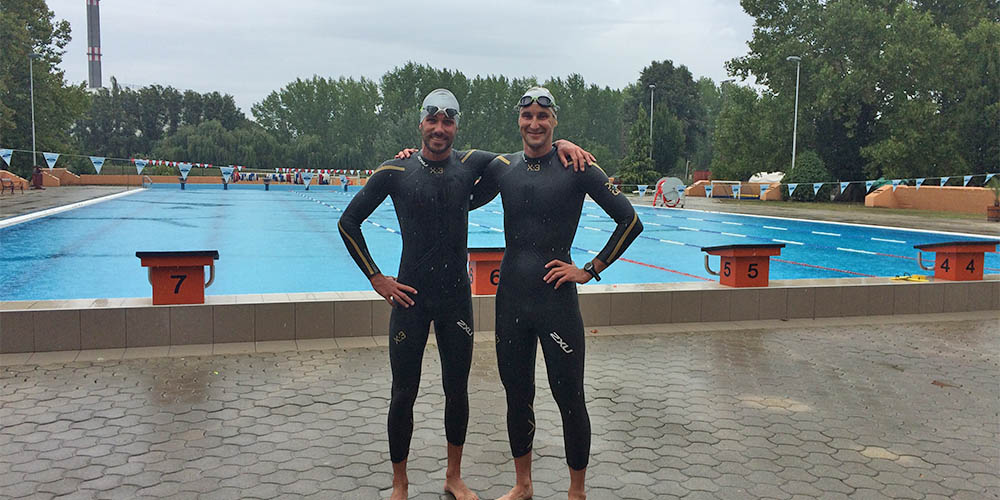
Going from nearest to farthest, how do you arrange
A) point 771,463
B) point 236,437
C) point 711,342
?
1. point 771,463
2. point 236,437
3. point 711,342

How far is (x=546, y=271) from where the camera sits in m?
3.58

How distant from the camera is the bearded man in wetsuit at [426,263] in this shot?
3707mm

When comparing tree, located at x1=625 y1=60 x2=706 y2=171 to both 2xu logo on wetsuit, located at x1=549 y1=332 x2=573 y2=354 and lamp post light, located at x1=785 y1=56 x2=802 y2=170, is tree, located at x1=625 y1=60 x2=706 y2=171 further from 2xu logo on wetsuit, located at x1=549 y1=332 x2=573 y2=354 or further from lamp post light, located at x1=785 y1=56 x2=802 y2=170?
2xu logo on wetsuit, located at x1=549 y1=332 x2=573 y2=354

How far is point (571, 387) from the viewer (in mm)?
3592

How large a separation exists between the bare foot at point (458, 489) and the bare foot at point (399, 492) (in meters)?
0.22

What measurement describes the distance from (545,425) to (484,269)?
3003 millimetres

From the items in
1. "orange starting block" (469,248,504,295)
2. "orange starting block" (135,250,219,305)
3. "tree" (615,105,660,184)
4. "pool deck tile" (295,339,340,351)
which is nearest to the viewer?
"orange starting block" (135,250,219,305)

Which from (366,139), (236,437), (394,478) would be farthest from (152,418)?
(366,139)

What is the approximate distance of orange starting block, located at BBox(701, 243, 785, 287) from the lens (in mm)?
8305

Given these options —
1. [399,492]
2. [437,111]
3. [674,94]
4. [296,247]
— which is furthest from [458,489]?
[674,94]

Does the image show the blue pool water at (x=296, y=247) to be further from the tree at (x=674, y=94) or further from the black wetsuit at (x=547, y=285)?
the tree at (x=674, y=94)

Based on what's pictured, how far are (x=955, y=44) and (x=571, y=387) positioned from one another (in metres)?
43.3

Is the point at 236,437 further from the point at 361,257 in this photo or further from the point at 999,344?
the point at 999,344

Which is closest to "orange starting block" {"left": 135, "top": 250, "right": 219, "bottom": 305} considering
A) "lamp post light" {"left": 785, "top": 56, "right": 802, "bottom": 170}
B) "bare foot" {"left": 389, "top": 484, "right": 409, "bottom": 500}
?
"bare foot" {"left": 389, "top": 484, "right": 409, "bottom": 500}
